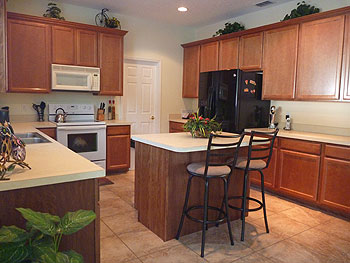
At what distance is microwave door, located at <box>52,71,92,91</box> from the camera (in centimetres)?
427

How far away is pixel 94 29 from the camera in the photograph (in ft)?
14.8

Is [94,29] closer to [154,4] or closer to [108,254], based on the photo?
[154,4]

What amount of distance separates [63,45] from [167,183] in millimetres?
2940

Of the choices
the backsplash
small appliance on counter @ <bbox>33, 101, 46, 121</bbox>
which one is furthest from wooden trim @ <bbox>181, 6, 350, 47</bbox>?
small appliance on counter @ <bbox>33, 101, 46, 121</bbox>

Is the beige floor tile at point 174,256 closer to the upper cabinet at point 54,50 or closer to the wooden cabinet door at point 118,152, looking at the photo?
the wooden cabinet door at point 118,152

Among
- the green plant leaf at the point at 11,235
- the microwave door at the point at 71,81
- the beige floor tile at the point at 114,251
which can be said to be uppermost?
the microwave door at the point at 71,81

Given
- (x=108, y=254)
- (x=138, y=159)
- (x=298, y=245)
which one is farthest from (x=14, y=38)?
(x=298, y=245)

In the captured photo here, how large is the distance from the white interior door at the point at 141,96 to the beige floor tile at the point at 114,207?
2.15 meters

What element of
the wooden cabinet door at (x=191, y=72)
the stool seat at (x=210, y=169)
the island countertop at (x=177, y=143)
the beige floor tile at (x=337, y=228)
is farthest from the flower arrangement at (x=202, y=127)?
the wooden cabinet door at (x=191, y=72)

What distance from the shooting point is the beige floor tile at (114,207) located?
10.5 feet

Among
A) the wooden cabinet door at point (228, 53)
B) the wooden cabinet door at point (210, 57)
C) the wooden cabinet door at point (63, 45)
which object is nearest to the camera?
the wooden cabinet door at point (63, 45)

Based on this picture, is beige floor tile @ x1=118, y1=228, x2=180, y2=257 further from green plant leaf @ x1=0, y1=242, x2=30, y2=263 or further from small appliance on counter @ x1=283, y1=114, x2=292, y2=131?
small appliance on counter @ x1=283, y1=114, x2=292, y2=131

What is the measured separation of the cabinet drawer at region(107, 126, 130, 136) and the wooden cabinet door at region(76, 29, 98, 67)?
3.38 ft

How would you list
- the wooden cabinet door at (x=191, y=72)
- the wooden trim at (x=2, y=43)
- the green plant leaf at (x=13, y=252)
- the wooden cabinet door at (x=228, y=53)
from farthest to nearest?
1. the wooden cabinet door at (x=191, y=72)
2. the wooden cabinet door at (x=228, y=53)
3. the wooden trim at (x=2, y=43)
4. the green plant leaf at (x=13, y=252)
